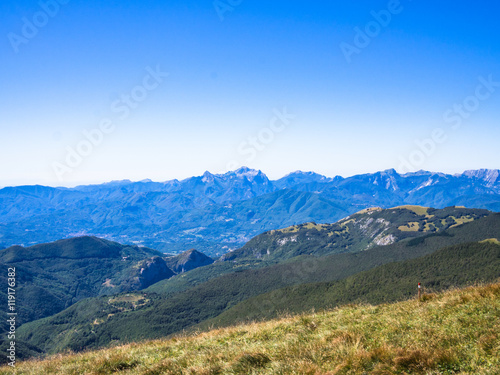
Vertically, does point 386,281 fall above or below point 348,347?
below

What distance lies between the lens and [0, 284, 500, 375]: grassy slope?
9406 mm

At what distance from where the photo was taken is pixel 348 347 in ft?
36.6

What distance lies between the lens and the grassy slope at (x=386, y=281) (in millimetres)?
130250

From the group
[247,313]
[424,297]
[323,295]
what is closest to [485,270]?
[323,295]

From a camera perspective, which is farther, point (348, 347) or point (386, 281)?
point (386, 281)

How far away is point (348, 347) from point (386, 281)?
15398 cm

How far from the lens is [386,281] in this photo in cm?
14375

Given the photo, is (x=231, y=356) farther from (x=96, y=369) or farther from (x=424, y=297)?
(x=424, y=297)

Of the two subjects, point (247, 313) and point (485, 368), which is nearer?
point (485, 368)

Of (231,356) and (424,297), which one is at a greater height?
(231,356)

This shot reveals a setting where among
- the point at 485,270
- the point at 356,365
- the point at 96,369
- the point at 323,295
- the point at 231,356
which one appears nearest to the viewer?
the point at 356,365

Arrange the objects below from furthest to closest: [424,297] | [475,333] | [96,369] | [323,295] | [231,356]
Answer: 1. [323,295]
2. [424,297]
3. [96,369]
4. [231,356]
5. [475,333]

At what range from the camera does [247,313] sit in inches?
6191

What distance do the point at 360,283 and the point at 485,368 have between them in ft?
515
